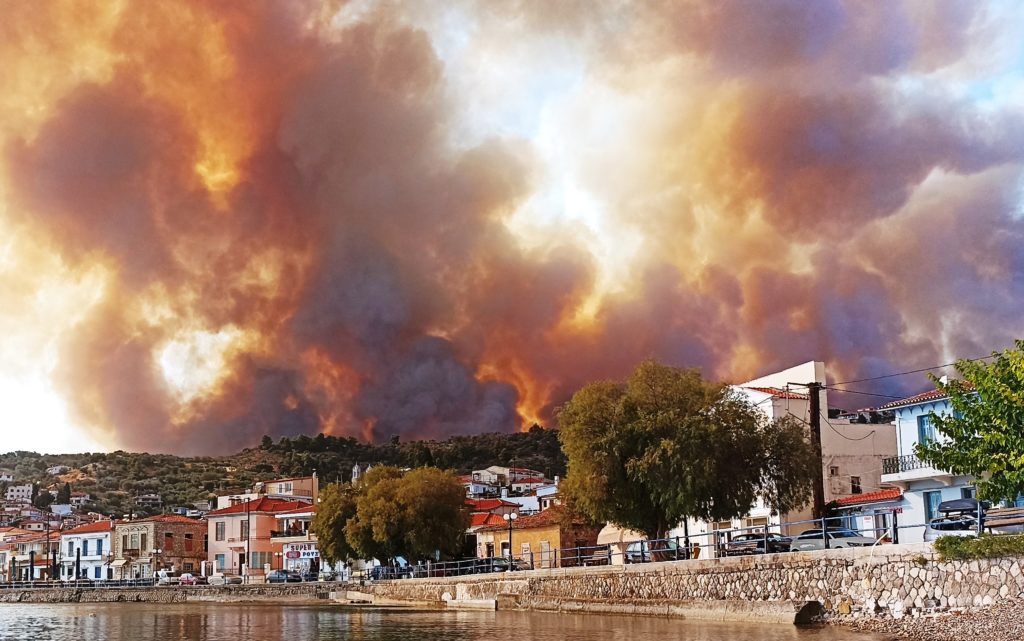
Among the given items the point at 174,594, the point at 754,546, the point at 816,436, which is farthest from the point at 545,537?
the point at 754,546

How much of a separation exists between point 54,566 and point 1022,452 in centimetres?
11381

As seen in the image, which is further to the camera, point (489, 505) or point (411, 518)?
point (489, 505)

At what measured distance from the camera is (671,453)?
138 ft

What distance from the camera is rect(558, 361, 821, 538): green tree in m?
42.4

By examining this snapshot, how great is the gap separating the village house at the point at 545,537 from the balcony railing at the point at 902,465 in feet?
77.0

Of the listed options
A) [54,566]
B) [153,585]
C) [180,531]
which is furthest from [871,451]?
[54,566]

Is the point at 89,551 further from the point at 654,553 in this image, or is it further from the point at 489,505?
the point at 654,553

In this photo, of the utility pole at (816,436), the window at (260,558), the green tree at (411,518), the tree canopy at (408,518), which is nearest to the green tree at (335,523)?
the tree canopy at (408,518)

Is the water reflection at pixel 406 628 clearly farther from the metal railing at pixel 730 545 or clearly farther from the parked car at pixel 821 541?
the parked car at pixel 821 541

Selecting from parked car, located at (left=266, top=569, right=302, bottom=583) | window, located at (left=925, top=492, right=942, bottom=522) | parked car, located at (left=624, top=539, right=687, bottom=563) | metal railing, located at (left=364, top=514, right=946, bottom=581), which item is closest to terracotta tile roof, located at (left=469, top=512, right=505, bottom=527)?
metal railing, located at (left=364, top=514, right=946, bottom=581)

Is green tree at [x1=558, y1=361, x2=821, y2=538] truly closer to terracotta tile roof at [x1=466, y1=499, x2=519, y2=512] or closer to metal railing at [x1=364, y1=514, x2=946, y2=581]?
metal railing at [x1=364, y1=514, x2=946, y2=581]

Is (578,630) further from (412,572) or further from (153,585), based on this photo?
(153,585)

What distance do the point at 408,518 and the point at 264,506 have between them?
4223 centimetres

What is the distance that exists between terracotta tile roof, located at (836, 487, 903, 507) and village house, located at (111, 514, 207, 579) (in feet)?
256
